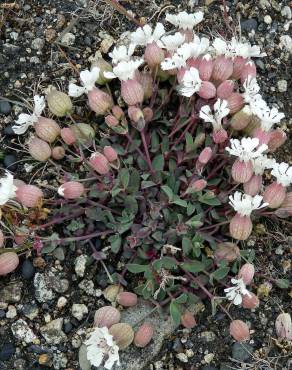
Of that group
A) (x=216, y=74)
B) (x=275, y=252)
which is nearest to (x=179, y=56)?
(x=216, y=74)

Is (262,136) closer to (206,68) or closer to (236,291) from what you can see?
(206,68)

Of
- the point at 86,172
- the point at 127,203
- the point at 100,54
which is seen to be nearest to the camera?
the point at 127,203

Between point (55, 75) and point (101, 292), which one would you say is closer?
point (101, 292)

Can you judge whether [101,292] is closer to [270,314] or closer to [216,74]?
[270,314]

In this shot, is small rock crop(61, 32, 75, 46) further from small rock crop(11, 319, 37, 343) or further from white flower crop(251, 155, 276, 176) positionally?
small rock crop(11, 319, 37, 343)

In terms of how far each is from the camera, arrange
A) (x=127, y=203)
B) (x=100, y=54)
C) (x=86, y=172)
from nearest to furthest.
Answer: (x=127, y=203), (x=86, y=172), (x=100, y=54)

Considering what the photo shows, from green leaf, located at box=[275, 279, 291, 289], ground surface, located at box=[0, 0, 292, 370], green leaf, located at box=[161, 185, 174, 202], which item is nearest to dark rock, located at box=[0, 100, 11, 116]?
ground surface, located at box=[0, 0, 292, 370]

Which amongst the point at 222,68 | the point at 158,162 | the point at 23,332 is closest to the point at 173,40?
the point at 222,68
